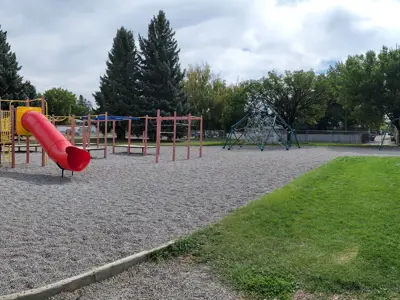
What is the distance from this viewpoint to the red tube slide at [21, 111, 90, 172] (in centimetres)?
1195

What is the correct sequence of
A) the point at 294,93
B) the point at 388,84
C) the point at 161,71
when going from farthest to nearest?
1. the point at 294,93
2. the point at 161,71
3. the point at 388,84

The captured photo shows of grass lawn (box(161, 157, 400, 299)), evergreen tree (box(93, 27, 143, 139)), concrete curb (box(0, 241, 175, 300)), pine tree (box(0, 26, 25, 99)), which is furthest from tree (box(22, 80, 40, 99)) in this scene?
concrete curb (box(0, 241, 175, 300))

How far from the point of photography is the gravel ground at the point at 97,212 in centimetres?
472

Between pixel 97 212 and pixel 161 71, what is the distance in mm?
39204

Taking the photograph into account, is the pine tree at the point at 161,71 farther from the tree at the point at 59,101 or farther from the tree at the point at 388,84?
the tree at the point at 59,101

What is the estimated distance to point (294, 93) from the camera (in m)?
47.9

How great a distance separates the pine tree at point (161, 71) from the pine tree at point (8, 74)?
12.7 metres

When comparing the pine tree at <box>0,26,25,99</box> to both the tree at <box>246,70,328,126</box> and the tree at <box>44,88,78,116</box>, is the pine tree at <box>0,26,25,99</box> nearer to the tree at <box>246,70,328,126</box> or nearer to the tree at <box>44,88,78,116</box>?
the tree at <box>246,70,328,126</box>

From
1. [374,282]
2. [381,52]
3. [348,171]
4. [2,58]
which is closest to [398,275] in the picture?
[374,282]

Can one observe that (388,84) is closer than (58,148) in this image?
No

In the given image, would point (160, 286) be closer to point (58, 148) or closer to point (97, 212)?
point (97, 212)

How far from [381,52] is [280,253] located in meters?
35.9

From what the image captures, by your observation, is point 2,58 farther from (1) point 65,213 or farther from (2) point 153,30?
(1) point 65,213

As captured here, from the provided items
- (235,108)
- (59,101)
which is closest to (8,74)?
(235,108)
